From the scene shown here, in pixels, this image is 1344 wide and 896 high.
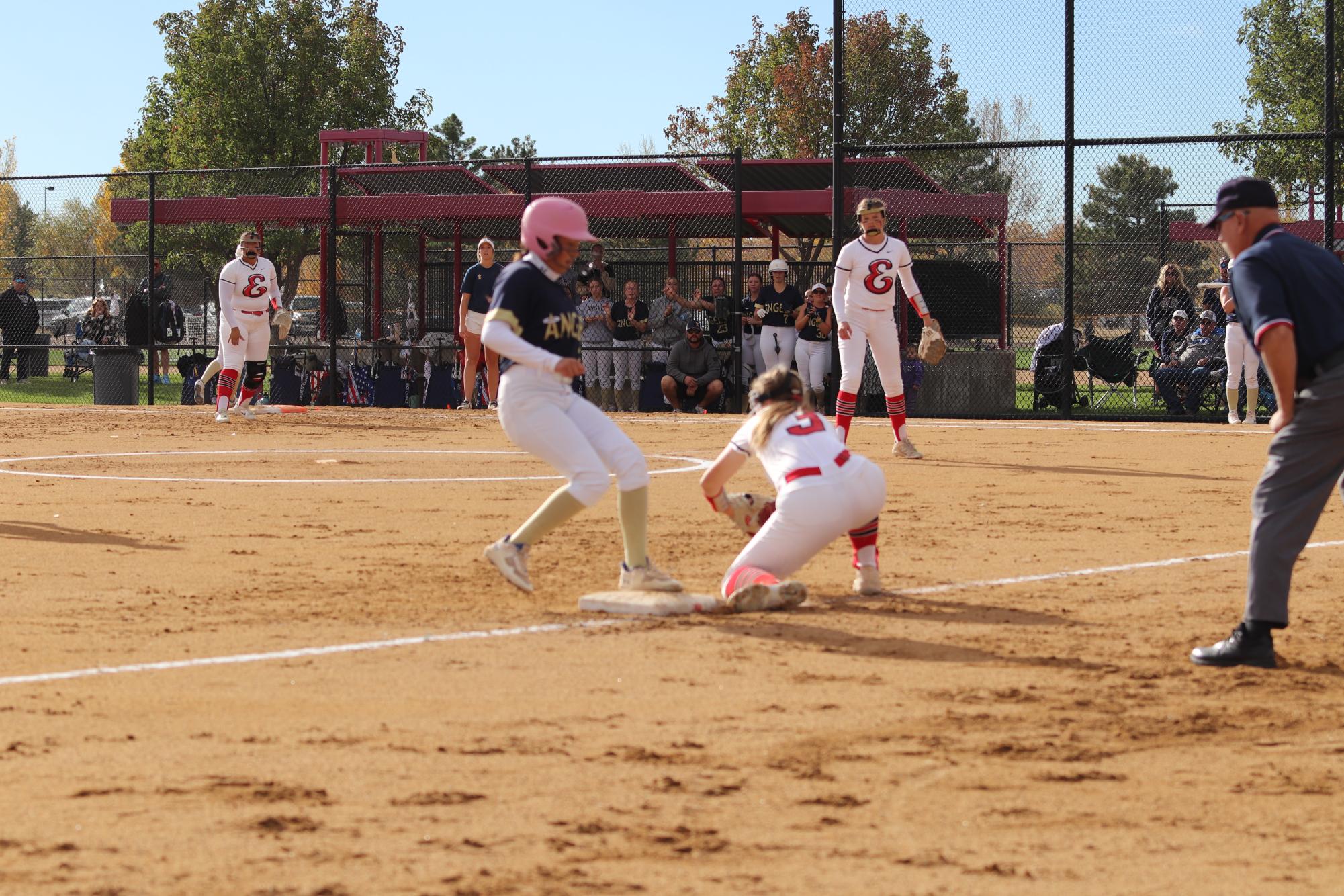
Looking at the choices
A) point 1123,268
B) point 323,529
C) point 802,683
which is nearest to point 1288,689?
point 802,683

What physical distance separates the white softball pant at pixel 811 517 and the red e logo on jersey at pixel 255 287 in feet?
43.8

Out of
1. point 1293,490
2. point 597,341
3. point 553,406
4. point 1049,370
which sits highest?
point 597,341

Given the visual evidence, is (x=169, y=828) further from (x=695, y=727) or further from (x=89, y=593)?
(x=89, y=593)

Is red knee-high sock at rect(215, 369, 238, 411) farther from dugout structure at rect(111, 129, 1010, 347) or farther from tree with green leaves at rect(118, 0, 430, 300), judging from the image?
tree with green leaves at rect(118, 0, 430, 300)

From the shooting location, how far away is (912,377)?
22.6 metres

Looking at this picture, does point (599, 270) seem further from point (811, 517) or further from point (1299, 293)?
point (1299, 293)

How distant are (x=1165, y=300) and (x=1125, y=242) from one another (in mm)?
7494

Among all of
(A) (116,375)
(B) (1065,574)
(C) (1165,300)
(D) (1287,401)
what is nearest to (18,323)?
(A) (116,375)

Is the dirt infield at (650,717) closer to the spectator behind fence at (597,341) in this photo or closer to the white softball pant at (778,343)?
the white softball pant at (778,343)

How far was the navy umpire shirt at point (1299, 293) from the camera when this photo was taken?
635 cm

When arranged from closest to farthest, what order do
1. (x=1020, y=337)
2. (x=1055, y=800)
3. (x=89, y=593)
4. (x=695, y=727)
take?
(x=1055, y=800)
(x=695, y=727)
(x=89, y=593)
(x=1020, y=337)

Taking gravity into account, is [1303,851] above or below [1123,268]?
below

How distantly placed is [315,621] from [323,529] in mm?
3306

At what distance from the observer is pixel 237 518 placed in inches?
446
